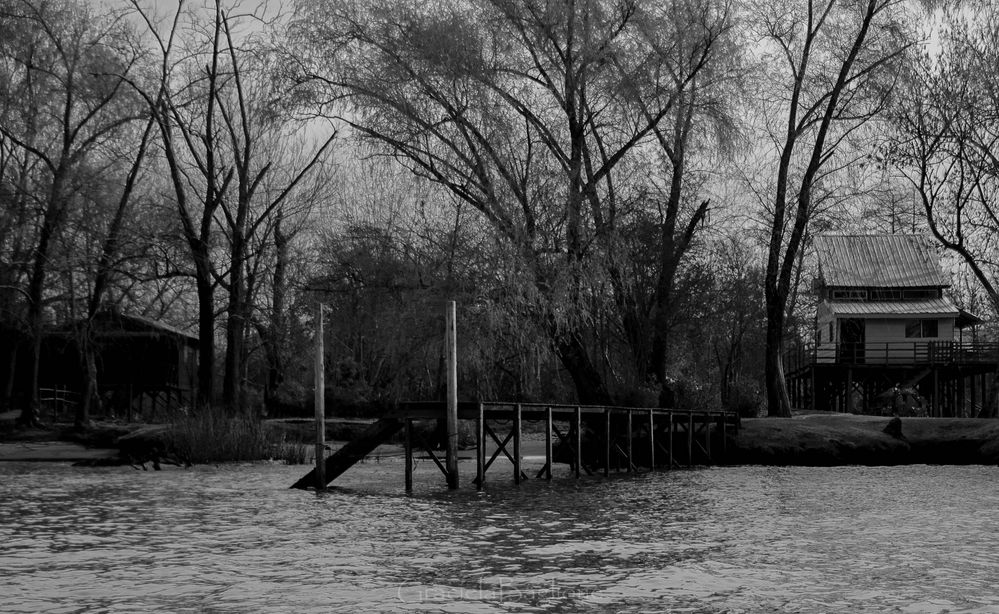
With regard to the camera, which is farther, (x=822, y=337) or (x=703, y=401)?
(x=822, y=337)

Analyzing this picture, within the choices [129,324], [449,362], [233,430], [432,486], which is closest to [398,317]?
[233,430]

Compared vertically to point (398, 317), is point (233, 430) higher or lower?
lower

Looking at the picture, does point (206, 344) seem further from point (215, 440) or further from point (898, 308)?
point (898, 308)

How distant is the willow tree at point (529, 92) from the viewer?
29.8 meters

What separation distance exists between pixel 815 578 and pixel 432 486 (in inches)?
486

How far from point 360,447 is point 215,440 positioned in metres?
8.85

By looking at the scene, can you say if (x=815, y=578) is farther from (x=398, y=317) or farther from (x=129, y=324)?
A: (x=129, y=324)

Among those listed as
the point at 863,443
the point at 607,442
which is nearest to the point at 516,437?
the point at 607,442

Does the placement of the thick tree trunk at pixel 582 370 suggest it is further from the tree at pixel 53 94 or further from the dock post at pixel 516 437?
the tree at pixel 53 94

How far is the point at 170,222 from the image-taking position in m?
37.4

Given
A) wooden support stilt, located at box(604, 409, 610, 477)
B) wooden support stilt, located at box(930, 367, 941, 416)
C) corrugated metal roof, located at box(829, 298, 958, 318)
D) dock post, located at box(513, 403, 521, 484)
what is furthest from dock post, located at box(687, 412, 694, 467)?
corrugated metal roof, located at box(829, 298, 958, 318)

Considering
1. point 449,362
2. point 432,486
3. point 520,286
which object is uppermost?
point 520,286

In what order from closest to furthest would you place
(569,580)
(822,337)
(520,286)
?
(569,580)
(520,286)
(822,337)

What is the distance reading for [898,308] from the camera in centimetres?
5475
